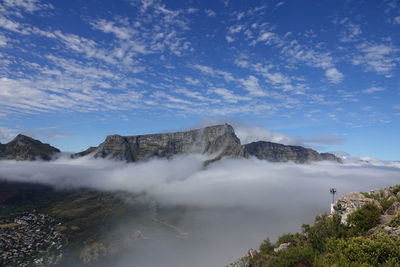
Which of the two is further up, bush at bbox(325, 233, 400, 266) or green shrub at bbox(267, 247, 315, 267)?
bush at bbox(325, 233, 400, 266)

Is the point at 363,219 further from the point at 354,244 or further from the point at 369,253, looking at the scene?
the point at 369,253

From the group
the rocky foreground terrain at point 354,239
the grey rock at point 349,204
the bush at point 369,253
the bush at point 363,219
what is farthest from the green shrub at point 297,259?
the grey rock at point 349,204

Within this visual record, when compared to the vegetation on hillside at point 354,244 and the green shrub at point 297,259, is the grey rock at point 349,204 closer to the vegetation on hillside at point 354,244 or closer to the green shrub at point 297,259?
the vegetation on hillside at point 354,244

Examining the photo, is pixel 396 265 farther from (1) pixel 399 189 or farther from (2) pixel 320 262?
(1) pixel 399 189

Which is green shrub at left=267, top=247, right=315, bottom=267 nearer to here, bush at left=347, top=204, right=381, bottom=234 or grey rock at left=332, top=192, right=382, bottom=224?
bush at left=347, top=204, right=381, bottom=234

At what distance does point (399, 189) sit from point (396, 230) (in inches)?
1071

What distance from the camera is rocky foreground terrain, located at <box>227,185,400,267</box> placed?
25.0m

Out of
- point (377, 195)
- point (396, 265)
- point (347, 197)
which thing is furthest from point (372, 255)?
point (377, 195)

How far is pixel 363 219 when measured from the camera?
42344 millimetres

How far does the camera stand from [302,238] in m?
59.1

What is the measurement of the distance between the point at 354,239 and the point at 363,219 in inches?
682

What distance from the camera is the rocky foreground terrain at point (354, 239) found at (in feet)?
82.1

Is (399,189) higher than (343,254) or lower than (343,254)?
higher

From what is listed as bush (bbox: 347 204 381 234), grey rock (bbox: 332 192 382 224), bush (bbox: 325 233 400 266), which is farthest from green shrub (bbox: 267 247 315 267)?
grey rock (bbox: 332 192 382 224)
